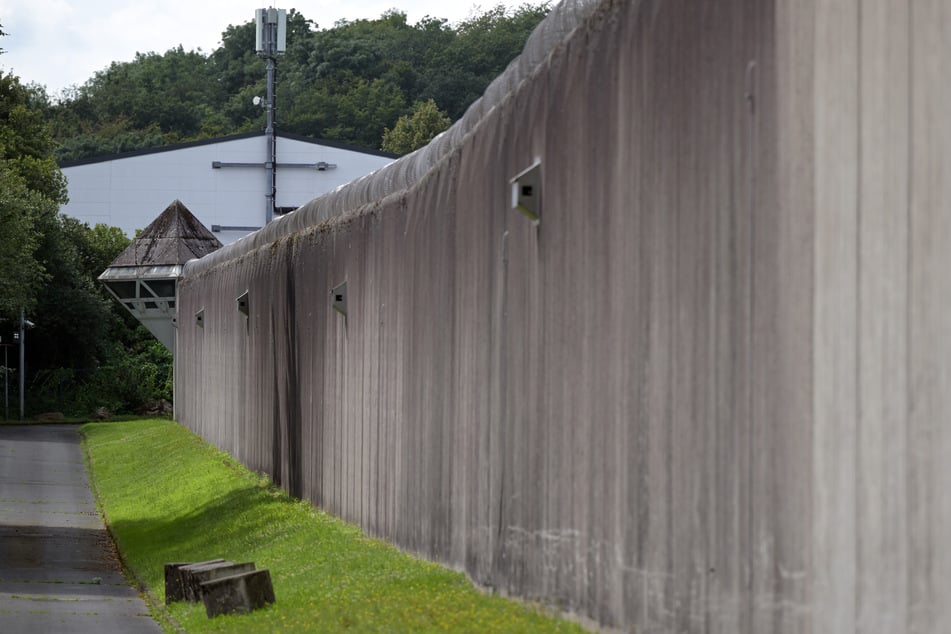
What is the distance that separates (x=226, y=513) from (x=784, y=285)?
13.9 meters

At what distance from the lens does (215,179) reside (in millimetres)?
59188

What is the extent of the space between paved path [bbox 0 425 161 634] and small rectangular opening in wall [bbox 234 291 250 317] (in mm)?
3918

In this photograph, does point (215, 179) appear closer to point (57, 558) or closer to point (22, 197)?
point (22, 197)

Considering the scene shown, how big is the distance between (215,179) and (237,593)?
163 feet

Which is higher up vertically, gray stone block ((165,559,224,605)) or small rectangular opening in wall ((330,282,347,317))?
small rectangular opening in wall ((330,282,347,317))

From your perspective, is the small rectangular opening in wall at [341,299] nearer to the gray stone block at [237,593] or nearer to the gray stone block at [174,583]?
the gray stone block at [174,583]

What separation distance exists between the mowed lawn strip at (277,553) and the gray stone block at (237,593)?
0.46 feet

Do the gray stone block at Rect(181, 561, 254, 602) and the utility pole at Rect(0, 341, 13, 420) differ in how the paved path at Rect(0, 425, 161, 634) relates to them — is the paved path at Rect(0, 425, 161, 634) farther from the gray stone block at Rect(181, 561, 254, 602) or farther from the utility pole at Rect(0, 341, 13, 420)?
the utility pole at Rect(0, 341, 13, 420)

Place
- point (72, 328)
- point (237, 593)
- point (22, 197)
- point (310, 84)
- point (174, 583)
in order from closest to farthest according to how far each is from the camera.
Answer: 1. point (237, 593)
2. point (174, 583)
3. point (22, 197)
4. point (72, 328)
5. point (310, 84)

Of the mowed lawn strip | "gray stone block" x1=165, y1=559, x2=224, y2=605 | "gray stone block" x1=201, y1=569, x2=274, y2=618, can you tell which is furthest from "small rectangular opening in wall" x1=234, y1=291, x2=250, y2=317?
"gray stone block" x1=201, y1=569, x2=274, y2=618

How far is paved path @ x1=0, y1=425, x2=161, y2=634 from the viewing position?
11977 millimetres

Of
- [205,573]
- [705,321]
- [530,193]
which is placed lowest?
[205,573]

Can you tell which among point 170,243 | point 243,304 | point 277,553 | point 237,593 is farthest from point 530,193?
point 170,243

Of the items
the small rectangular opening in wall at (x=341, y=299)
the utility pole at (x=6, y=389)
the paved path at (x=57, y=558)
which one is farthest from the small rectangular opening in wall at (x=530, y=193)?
the utility pole at (x=6, y=389)
